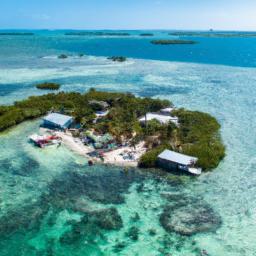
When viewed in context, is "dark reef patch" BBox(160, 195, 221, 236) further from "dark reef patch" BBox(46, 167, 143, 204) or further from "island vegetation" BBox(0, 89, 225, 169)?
"island vegetation" BBox(0, 89, 225, 169)

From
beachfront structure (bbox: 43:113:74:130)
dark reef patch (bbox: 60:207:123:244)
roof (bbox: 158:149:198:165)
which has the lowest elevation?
dark reef patch (bbox: 60:207:123:244)

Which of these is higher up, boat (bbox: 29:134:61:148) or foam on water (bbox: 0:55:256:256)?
boat (bbox: 29:134:61:148)

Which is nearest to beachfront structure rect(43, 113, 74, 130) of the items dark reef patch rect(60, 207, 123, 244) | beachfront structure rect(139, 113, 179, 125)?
beachfront structure rect(139, 113, 179, 125)

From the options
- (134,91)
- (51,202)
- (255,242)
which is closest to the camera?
(255,242)

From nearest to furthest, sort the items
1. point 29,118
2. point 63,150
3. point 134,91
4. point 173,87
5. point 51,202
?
point 51,202 → point 63,150 → point 29,118 → point 134,91 → point 173,87

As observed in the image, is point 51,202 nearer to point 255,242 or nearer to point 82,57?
point 255,242

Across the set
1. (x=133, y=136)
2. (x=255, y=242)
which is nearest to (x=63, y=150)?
(x=133, y=136)

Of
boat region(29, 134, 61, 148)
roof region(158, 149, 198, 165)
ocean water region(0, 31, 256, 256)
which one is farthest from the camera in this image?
boat region(29, 134, 61, 148)
